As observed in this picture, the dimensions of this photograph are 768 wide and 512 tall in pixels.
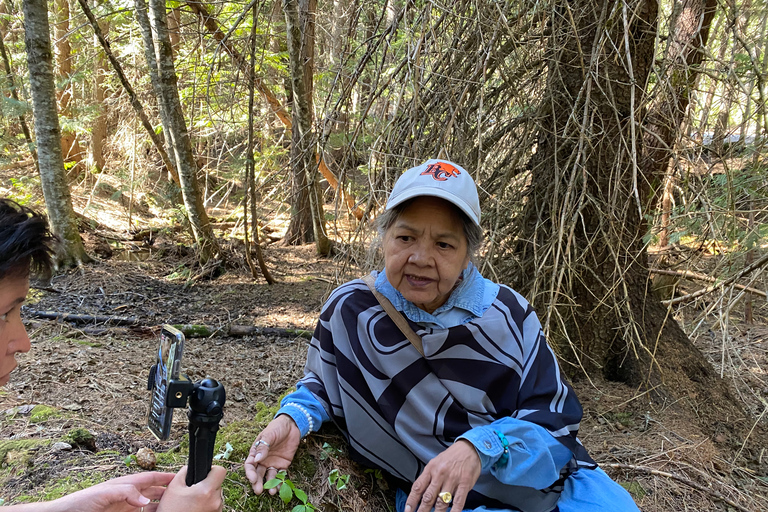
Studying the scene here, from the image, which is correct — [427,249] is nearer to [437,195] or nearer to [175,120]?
[437,195]

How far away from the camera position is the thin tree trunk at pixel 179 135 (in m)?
5.94

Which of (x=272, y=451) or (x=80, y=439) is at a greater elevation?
(x=272, y=451)

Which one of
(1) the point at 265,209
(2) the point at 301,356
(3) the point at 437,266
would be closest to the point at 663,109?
(3) the point at 437,266

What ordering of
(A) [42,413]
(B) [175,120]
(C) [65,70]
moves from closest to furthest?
(A) [42,413], (B) [175,120], (C) [65,70]

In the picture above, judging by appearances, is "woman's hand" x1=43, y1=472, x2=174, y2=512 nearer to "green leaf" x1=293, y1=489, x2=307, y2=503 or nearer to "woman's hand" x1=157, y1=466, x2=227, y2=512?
"woman's hand" x1=157, y1=466, x2=227, y2=512

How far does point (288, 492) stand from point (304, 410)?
0.28 m

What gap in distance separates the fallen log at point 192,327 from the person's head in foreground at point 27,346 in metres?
3.84

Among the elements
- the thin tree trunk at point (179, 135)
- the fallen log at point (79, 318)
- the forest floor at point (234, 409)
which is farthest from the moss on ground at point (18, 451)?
the thin tree trunk at point (179, 135)

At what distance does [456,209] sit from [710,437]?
2618 millimetres

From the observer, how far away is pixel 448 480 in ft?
4.84

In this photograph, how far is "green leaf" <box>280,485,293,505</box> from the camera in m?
1.65

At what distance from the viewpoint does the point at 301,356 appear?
15.6 ft

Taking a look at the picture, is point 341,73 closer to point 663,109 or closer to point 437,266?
point 437,266

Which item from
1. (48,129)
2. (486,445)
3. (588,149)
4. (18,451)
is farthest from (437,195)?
(48,129)
